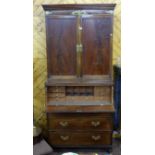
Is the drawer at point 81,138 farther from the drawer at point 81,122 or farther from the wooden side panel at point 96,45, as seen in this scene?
the wooden side panel at point 96,45

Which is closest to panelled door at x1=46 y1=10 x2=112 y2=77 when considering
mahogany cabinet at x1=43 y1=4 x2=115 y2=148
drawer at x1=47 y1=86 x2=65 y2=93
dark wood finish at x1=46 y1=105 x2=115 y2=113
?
mahogany cabinet at x1=43 y1=4 x2=115 y2=148

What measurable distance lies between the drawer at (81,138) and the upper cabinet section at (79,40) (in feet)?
2.28

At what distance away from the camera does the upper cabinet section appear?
279 centimetres

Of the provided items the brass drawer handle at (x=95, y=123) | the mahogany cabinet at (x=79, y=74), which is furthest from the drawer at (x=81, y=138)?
the brass drawer handle at (x=95, y=123)

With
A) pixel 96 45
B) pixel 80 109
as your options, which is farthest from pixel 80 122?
pixel 96 45

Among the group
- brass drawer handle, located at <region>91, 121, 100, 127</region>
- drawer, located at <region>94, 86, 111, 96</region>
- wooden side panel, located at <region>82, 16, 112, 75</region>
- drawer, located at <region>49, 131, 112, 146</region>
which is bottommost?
drawer, located at <region>49, 131, 112, 146</region>

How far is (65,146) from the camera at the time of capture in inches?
113

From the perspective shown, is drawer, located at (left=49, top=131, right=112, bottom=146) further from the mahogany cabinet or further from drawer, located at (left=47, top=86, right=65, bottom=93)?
drawer, located at (left=47, top=86, right=65, bottom=93)

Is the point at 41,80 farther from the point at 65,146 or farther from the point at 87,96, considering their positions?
the point at 65,146

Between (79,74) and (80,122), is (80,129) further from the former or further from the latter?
(79,74)

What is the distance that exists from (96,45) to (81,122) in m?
0.92

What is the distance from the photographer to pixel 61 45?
9.45 ft

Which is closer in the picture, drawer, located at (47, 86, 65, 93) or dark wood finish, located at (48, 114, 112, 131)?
dark wood finish, located at (48, 114, 112, 131)

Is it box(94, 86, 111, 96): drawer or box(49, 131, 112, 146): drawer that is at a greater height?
box(94, 86, 111, 96): drawer
